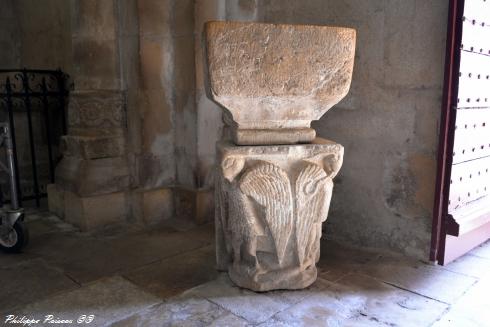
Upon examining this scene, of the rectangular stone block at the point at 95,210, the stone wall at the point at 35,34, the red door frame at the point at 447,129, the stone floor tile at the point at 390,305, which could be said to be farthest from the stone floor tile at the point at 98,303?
the stone wall at the point at 35,34

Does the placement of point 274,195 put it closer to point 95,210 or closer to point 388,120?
point 388,120

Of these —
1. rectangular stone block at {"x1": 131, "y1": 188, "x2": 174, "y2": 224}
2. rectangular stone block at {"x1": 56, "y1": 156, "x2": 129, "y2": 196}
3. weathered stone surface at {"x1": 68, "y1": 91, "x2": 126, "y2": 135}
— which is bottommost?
rectangular stone block at {"x1": 131, "y1": 188, "x2": 174, "y2": 224}

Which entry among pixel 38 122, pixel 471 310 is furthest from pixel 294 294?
pixel 38 122

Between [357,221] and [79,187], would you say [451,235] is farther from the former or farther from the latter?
[79,187]

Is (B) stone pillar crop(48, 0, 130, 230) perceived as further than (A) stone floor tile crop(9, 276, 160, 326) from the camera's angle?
Yes

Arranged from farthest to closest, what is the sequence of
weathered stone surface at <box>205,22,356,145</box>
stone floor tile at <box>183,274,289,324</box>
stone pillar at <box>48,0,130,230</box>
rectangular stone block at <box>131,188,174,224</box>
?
rectangular stone block at <box>131,188,174,224</box> → stone pillar at <box>48,0,130,230</box> → stone floor tile at <box>183,274,289,324</box> → weathered stone surface at <box>205,22,356,145</box>

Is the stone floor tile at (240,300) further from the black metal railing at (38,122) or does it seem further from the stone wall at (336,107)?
the black metal railing at (38,122)

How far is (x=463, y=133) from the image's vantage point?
7.99ft

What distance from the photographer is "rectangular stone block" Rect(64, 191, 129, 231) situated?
3081 mm

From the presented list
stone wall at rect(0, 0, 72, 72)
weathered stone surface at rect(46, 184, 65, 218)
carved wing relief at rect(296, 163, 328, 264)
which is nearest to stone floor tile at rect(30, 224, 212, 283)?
weathered stone surface at rect(46, 184, 65, 218)

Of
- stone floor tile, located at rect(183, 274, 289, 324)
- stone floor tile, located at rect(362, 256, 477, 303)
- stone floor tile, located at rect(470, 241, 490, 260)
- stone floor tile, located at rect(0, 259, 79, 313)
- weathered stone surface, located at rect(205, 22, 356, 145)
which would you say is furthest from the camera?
stone floor tile, located at rect(470, 241, 490, 260)

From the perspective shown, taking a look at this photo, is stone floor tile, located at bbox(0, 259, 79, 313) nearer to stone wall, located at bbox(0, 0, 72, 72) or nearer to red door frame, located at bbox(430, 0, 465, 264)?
stone wall, located at bbox(0, 0, 72, 72)

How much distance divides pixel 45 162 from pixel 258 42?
10.7ft

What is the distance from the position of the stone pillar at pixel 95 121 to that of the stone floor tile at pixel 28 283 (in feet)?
2.12
